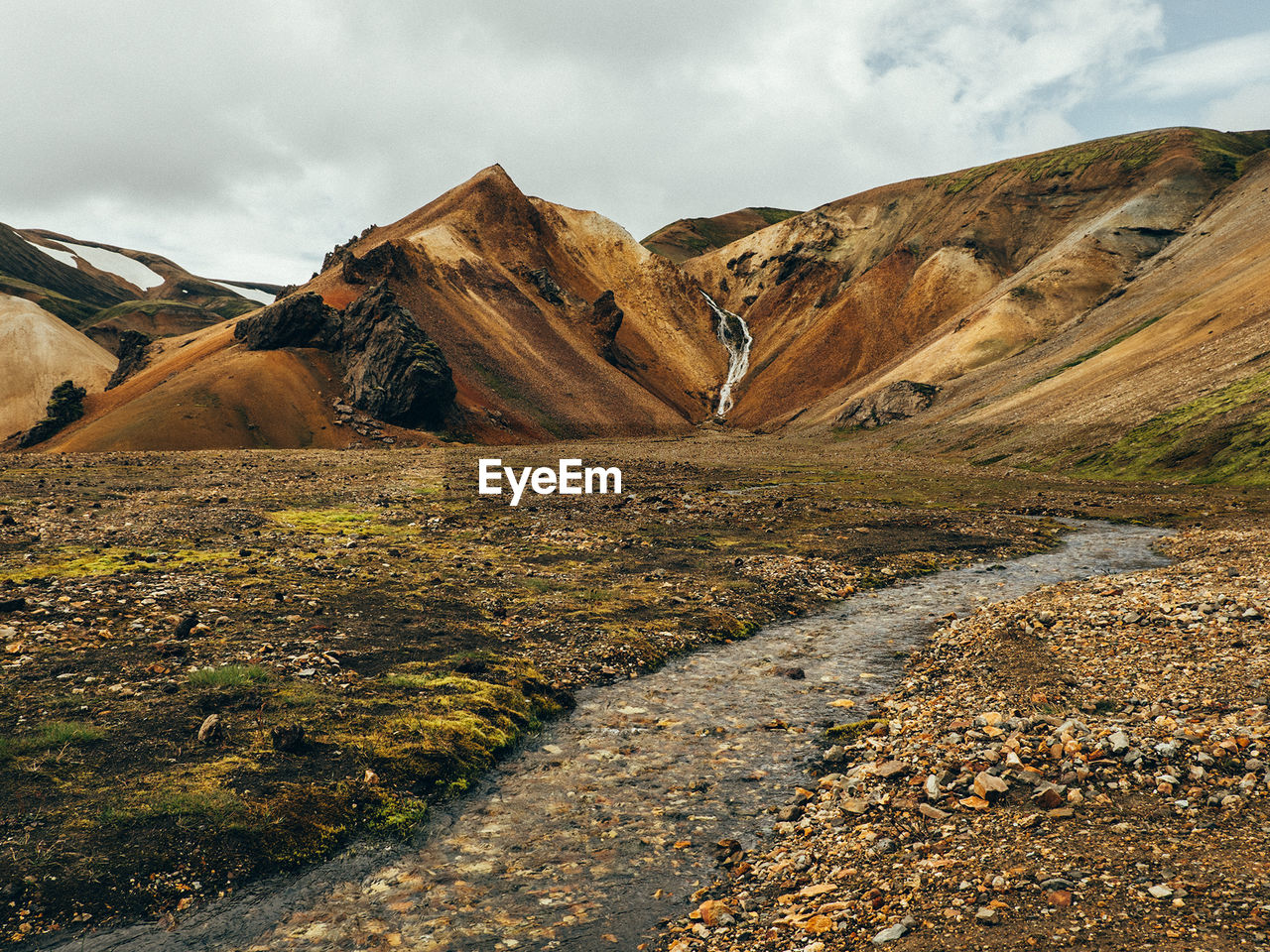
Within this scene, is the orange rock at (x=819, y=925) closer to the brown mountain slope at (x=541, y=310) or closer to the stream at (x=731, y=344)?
the brown mountain slope at (x=541, y=310)

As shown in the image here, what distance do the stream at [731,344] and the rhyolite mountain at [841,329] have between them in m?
2.06

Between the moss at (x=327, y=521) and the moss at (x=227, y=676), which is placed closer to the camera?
the moss at (x=227, y=676)

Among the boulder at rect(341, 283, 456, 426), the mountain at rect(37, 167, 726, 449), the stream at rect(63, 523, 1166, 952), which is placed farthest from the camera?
the boulder at rect(341, 283, 456, 426)

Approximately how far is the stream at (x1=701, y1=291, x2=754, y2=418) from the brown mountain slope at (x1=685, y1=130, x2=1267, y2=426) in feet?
8.42

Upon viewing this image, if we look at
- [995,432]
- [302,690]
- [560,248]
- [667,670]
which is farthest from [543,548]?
[560,248]

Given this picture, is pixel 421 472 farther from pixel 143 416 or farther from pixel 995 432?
pixel 995 432

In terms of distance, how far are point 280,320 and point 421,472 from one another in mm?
52228

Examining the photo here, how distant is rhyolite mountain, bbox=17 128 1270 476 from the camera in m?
64.2

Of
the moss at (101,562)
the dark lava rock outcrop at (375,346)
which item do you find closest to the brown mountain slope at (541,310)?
the dark lava rock outcrop at (375,346)

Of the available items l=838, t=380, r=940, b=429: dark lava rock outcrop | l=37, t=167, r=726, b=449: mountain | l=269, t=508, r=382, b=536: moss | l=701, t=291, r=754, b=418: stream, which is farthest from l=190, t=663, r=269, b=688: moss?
l=701, t=291, r=754, b=418: stream

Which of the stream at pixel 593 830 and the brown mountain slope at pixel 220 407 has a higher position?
the brown mountain slope at pixel 220 407

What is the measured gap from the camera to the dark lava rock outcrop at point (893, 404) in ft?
327

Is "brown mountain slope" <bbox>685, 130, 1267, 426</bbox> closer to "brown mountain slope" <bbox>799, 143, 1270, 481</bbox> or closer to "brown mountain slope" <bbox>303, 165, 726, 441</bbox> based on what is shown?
"brown mountain slope" <bbox>799, 143, 1270, 481</bbox>

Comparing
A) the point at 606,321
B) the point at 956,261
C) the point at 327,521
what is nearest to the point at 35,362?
the point at 606,321
